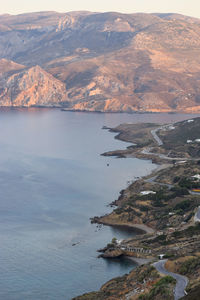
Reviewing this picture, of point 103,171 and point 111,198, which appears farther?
point 103,171

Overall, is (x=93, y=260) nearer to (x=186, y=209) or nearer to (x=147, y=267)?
(x=147, y=267)

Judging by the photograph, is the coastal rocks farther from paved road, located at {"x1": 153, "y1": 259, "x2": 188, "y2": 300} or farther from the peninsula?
paved road, located at {"x1": 153, "y1": 259, "x2": 188, "y2": 300}

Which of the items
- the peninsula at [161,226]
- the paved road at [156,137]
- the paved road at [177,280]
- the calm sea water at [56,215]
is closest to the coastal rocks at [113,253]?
the peninsula at [161,226]

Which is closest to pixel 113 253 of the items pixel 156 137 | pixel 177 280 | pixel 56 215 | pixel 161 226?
pixel 161 226

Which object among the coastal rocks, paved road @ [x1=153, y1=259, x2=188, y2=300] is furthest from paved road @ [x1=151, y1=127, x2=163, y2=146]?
paved road @ [x1=153, y1=259, x2=188, y2=300]

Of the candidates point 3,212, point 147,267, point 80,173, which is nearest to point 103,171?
point 80,173

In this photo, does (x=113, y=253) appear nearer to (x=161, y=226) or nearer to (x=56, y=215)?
(x=161, y=226)
